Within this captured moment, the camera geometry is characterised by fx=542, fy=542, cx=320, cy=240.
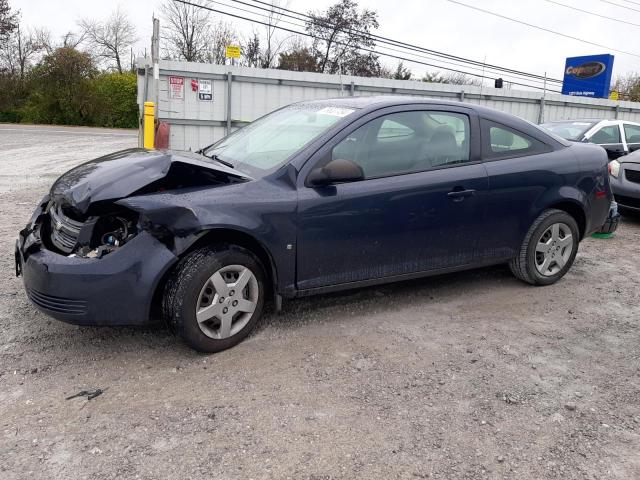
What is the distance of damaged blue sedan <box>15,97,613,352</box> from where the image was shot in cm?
312

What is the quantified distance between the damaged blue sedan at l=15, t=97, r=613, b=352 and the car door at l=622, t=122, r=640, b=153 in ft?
20.4

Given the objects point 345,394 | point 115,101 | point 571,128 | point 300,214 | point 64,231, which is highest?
point 115,101

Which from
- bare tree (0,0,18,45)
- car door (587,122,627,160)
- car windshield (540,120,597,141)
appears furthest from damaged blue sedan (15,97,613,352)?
bare tree (0,0,18,45)

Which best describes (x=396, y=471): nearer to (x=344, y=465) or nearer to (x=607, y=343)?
(x=344, y=465)

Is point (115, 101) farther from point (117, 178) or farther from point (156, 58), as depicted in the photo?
point (117, 178)

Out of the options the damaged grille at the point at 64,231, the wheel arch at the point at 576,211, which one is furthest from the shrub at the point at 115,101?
the wheel arch at the point at 576,211

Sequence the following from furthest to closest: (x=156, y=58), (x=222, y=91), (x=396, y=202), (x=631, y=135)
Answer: (x=222, y=91)
(x=631, y=135)
(x=156, y=58)
(x=396, y=202)

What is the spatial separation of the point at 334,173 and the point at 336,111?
2.37 ft

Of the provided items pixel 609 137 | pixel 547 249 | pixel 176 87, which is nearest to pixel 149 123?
pixel 176 87

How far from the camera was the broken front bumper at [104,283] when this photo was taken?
3027 millimetres

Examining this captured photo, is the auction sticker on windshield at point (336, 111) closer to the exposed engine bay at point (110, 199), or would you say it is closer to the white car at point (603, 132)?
the exposed engine bay at point (110, 199)

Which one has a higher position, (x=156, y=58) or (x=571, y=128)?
(x=156, y=58)

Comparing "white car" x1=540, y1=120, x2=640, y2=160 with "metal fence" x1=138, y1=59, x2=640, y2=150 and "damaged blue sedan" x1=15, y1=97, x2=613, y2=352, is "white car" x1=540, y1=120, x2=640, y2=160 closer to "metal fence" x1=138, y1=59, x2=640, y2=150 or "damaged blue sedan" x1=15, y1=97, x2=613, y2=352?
"metal fence" x1=138, y1=59, x2=640, y2=150

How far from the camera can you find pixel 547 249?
15.4ft
